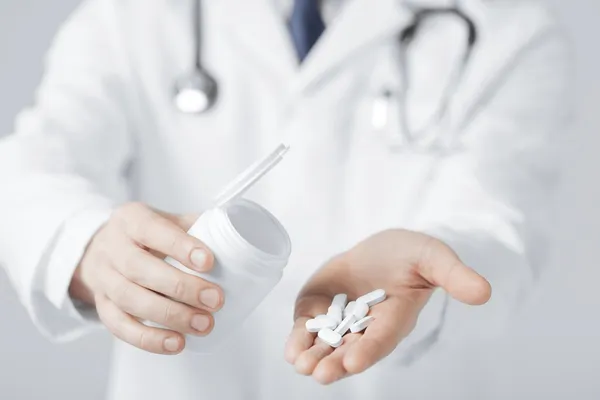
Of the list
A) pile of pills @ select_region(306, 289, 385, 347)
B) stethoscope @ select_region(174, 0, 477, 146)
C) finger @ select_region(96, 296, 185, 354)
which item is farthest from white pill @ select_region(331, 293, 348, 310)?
stethoscope @ select_region(174, 0, 477, 146)

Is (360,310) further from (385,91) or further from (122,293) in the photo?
(385,91)

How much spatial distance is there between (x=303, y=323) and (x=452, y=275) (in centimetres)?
11

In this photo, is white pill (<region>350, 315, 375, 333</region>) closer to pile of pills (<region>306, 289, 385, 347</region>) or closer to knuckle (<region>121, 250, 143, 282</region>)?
pile of pills (<region>306, 289, 385, 347</region>)

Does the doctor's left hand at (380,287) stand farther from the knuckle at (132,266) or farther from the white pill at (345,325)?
the knuckle at (132,266)

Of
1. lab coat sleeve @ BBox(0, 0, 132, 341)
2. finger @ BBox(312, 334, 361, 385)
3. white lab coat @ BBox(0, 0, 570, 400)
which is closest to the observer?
finger @ BBox(312, 334, 361, 385)

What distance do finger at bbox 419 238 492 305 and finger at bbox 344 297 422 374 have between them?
0.08 ft

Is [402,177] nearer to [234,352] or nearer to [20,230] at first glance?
[234,352]

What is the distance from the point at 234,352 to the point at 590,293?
1.67 feet

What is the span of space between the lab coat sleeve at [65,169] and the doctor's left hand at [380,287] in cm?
17

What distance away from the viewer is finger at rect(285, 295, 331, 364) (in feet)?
1.54

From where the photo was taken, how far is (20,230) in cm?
62

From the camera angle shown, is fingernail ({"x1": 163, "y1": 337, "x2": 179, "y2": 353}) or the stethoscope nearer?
fingernail ({"x1": 163, "y1": 337, "x2": 179, "y2": 353})

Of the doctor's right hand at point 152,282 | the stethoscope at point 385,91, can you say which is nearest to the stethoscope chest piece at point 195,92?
the stethoscope at point 385,91

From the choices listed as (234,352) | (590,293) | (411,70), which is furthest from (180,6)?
(590,293)
